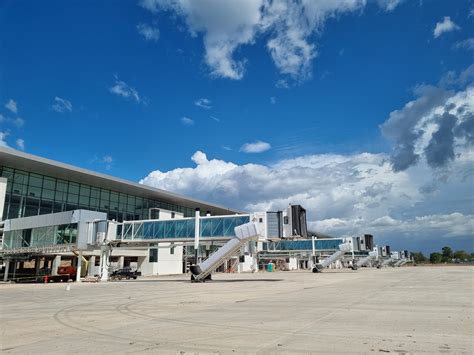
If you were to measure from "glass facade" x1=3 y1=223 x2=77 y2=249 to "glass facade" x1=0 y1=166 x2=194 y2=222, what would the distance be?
382 centimetres

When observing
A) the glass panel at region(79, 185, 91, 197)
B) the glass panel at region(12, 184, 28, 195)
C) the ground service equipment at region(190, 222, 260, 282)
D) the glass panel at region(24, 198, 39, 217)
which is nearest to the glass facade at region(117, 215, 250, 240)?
the ground service equipment at region(190, 222, 260, 282)

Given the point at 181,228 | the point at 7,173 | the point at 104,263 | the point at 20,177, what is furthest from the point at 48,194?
the point at 181,228

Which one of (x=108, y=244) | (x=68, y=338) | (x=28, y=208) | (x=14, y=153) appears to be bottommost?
(x=68, y=338)

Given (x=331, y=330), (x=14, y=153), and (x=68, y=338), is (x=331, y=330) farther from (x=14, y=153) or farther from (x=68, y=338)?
(x=14, y=153)

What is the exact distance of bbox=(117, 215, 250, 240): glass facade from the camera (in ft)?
159

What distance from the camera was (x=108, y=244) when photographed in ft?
170

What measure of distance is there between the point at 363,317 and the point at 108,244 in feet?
143

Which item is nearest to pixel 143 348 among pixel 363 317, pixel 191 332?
pixel 191 332

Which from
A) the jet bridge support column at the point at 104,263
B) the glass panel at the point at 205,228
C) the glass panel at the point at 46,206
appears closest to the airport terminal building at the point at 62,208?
the glass panel at the point at 46,206

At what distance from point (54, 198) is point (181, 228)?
25.3 m

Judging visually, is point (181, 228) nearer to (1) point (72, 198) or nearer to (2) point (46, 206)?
(2) point (46, 206)

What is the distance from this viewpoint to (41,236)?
5216 cm

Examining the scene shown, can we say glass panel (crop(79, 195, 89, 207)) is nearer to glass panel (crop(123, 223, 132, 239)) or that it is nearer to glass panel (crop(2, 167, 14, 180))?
glass panel (crop(2, 167, 14, 180))

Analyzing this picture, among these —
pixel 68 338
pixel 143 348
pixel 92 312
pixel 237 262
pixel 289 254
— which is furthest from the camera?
pixel 289 254
